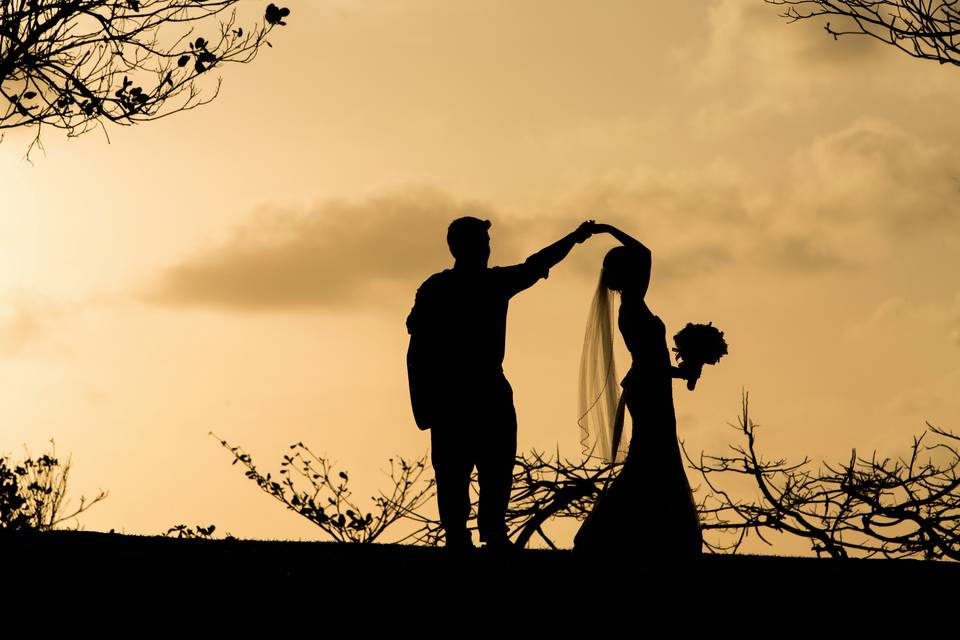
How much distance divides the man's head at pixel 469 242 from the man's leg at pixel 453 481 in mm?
1215

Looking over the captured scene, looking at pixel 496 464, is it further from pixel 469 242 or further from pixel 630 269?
pixel 630 269

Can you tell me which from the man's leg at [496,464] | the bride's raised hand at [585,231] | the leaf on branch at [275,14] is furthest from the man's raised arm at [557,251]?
the leaf on branch at [275,14]

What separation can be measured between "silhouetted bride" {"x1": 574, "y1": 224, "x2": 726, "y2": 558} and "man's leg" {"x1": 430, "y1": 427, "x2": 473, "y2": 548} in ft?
3.28

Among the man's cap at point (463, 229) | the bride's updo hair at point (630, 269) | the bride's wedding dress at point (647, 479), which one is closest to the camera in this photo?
the man's cap at point (463, 229)

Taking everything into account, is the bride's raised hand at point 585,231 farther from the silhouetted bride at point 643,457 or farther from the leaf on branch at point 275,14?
the leaf on branch at point 275,14

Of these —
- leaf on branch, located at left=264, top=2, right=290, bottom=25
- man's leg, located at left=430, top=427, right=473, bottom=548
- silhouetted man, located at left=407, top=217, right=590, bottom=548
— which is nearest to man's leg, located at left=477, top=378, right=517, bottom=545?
silhouetted man, located at left=407, top=217, right=590, bottom=548

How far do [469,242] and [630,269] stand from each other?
4.47ft

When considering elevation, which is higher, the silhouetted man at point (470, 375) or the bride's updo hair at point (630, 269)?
the bride's updo hair at point (630, 269)

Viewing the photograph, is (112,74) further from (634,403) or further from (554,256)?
(634,403)

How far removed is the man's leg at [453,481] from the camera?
870cm

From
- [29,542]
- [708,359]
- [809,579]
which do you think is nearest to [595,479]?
[708,359]

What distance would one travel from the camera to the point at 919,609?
24.5 ft

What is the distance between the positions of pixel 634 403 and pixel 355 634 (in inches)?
134

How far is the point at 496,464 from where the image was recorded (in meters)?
8.68
